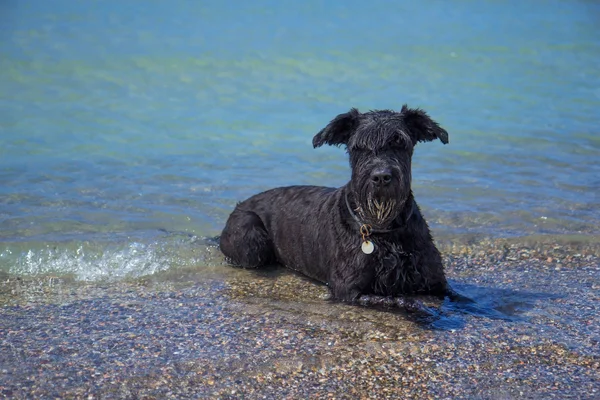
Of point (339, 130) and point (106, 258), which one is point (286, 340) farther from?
point (106, 258)

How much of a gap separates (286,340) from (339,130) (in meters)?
2.04

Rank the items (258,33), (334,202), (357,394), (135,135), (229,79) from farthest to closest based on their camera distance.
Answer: (258,33) → (229,79) → (135,135) → (334,202) → (357,394)

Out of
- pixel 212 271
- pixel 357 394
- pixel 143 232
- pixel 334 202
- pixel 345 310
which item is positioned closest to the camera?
pixel 357 394

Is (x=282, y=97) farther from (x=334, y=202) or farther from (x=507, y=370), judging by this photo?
(x=507, y=370)

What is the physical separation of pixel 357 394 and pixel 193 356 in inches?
50.3

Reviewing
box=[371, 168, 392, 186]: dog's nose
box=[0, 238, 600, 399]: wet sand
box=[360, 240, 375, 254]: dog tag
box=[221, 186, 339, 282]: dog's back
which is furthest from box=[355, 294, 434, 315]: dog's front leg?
box=[371, 168, 392, 186]: dog's nose

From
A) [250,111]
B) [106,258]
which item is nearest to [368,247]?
[106,258]

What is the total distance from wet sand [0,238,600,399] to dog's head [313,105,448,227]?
0.90 metres

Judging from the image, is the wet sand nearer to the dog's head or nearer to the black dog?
the black dog

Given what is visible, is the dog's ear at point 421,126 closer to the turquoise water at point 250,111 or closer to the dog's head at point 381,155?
the dog's head at point 381,155

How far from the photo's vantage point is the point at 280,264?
826cm

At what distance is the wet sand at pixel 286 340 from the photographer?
5016 mm

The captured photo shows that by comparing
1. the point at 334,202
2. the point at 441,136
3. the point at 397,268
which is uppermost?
the point at 441,136

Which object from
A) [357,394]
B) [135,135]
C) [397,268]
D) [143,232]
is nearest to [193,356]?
[357,394]
